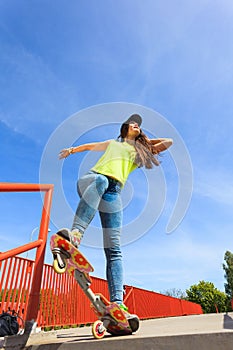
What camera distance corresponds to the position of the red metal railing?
2.28 metres

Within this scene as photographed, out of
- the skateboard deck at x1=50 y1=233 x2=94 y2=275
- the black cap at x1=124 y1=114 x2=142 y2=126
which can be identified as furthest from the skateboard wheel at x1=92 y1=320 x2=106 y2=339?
the black cap at x1=124 y1=114 x2=142 y2=126

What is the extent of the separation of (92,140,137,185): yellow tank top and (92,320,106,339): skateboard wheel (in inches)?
41.1

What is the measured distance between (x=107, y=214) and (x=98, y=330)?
80 cm

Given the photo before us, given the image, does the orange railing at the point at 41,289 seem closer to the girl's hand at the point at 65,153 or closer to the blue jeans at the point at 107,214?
the girl's hand at the point at 65,153

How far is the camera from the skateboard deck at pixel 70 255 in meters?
1.79

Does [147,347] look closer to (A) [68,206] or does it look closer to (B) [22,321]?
(A) [68,206]

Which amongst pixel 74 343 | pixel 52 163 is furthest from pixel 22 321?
pixel 52 163

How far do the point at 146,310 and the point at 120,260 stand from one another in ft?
26.1

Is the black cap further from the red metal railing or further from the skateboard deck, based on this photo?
the skateboard deck

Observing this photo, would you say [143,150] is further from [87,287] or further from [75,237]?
[87,287]

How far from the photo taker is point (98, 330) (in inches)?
71.3

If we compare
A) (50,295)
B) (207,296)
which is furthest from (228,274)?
(50,295)

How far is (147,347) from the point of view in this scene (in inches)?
56.9

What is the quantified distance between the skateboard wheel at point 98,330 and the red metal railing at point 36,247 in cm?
82
